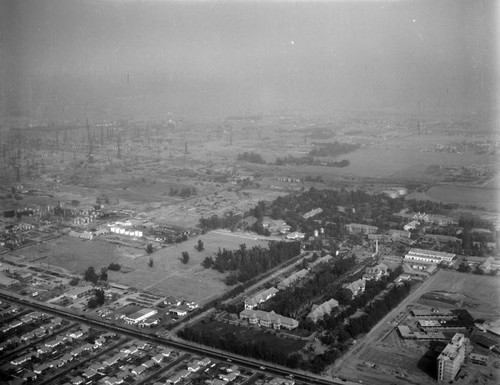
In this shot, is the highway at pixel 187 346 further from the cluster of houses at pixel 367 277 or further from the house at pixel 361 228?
the house at pixel 361 228

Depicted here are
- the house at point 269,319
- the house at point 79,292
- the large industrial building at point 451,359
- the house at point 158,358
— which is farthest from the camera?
the house at point 79,292

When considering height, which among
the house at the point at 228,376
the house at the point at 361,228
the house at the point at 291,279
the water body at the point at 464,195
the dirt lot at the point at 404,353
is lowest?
the dirt lot at the point at 404,353

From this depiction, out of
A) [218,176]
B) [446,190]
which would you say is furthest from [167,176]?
[446,190]

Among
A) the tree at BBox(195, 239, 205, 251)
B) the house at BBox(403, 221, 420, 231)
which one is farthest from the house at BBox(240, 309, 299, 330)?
the house at BBox(403, 221, 420, 231)

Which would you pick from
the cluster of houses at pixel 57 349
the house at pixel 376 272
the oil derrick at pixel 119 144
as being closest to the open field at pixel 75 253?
the cluster of houses at pixel 57 349

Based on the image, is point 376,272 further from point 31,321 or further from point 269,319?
point 31,321

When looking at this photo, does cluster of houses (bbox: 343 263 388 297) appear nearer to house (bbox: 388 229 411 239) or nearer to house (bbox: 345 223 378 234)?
house (bbox: 388 229 411 239)

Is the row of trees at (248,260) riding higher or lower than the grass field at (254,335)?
higher
